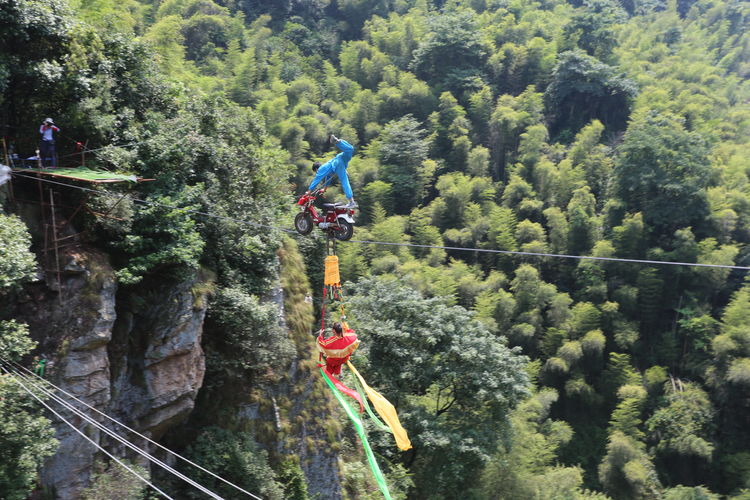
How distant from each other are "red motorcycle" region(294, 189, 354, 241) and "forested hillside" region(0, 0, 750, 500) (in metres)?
2.61

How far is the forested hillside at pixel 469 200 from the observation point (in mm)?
12469

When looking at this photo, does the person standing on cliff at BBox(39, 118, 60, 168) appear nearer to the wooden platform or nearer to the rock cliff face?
the wooden platform

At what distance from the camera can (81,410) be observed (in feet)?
31.2

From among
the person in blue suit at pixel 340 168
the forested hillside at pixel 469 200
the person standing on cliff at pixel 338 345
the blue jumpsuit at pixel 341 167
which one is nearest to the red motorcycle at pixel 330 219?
the person in blue suit at pixel 340 168

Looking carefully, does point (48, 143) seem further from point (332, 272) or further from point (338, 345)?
point (338, 345)

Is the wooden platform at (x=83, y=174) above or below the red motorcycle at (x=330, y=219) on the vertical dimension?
above

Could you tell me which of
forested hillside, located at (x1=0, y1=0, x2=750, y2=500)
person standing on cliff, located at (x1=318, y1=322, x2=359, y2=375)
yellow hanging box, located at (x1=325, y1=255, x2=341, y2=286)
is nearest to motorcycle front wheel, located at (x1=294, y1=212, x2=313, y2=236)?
yellow hanging box, located at (x1=325, y1=255, x2=341, y2=286)

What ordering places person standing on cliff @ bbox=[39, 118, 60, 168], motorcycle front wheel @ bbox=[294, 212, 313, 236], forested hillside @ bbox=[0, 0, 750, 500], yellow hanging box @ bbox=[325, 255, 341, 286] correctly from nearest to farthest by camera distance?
yellow hanging box @ bbox=[325, 255, 341, 286]
motorcycle front wheel @ bbox=[294, 212, 313, 236]
person standing on cliff @ bbox=[39, 118, 60, 168]
forested hillside @ bbox=[0, 0, 750, 500]

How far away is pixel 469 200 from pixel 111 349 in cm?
2895

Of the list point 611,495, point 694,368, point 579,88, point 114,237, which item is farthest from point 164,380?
point 579,88

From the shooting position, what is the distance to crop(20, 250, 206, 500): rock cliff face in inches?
374

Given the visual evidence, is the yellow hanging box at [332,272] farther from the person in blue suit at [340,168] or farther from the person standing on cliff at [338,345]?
the person in blue suit at [340,168]

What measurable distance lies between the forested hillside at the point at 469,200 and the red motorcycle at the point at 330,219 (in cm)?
261

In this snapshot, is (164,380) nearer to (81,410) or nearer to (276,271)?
(81,410)
